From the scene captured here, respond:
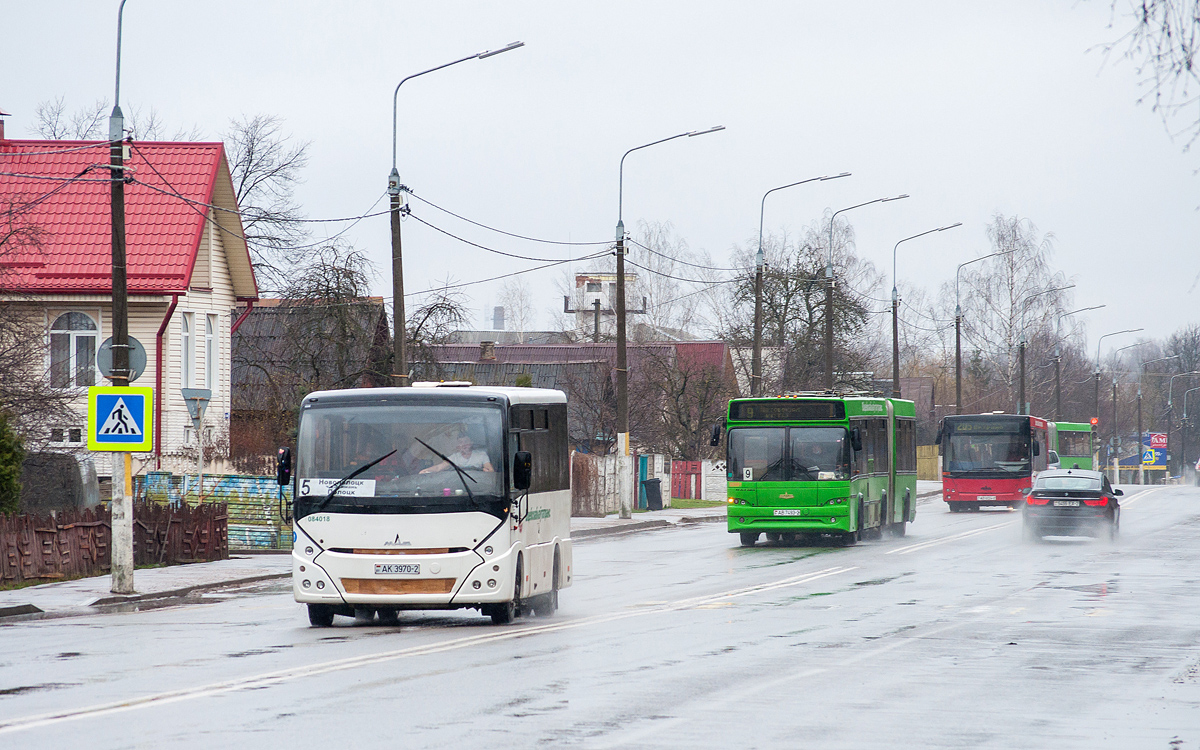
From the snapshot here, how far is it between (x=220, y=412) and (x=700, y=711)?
3190cm

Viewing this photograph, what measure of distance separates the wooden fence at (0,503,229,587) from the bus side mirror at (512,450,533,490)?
8637mm

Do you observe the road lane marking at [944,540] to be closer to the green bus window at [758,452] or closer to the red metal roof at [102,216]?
the green bus window at [758,452]

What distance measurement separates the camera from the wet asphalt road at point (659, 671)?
873cm

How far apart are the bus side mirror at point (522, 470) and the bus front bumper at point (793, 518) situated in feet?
45.5

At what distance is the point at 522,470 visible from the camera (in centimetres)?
1491

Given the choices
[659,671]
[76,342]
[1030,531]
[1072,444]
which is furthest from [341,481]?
[1072,444]

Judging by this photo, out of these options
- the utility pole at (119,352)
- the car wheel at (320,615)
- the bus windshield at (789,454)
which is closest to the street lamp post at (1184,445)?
the bus windshield at (789,454)

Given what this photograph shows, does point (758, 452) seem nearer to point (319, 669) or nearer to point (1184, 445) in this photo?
point (319, 669)

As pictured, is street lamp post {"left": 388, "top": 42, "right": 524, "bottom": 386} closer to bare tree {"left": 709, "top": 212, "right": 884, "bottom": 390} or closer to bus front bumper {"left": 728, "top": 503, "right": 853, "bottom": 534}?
bus front bumper {"left": 728, "top": 503, "right": 853, "bottom": 534}

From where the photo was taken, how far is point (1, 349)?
2489 cm

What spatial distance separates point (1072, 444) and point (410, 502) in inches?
2057

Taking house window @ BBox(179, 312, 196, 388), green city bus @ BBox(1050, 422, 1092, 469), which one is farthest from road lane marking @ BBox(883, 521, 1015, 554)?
green city bus @ BBox(1050, 422, 1092, 469)

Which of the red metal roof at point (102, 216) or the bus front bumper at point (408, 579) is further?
the red metal roof at point (102, 216)

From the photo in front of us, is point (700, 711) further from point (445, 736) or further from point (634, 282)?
point (634, 282)
